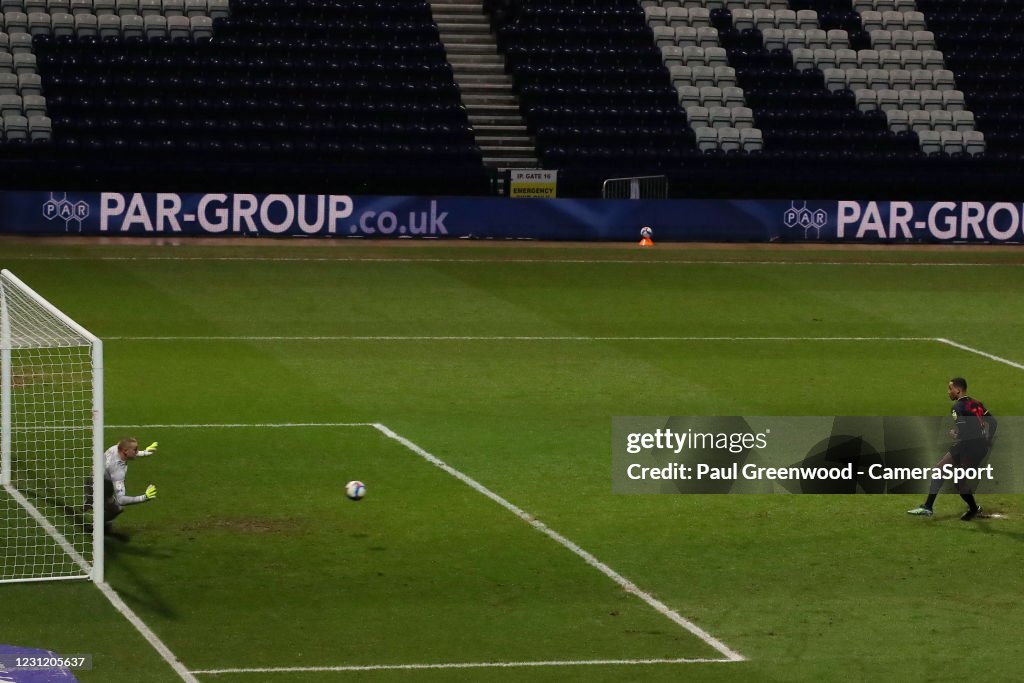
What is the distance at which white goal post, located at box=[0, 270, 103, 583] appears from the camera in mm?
13484

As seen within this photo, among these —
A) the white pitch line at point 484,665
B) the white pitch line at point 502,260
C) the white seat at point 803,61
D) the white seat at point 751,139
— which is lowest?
the white pitch line at point 484,665

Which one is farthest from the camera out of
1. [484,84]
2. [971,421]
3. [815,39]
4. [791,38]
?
[815,39]

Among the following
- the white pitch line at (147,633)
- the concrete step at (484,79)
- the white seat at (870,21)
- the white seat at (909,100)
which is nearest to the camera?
the white pitch line at (147,633)

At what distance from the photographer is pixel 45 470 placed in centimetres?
1725

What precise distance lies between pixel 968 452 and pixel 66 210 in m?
25.8

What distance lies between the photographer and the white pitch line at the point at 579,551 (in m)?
12.3

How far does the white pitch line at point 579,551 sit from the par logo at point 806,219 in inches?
850

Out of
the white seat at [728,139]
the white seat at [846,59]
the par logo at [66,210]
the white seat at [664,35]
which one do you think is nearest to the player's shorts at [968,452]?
the par logo at [66,210]

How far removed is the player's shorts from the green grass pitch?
0.63m

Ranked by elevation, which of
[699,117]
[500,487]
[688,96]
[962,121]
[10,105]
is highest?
[688,96]

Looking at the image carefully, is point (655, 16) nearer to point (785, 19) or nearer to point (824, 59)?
point (785, 19)

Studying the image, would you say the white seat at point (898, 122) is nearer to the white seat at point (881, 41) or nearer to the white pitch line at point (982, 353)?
the white seat at point (881, 41)

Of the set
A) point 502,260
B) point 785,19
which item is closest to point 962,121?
point 785,19

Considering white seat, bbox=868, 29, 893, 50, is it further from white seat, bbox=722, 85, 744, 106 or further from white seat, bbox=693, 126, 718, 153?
white seat, bbox=693, 126, 718, 153
